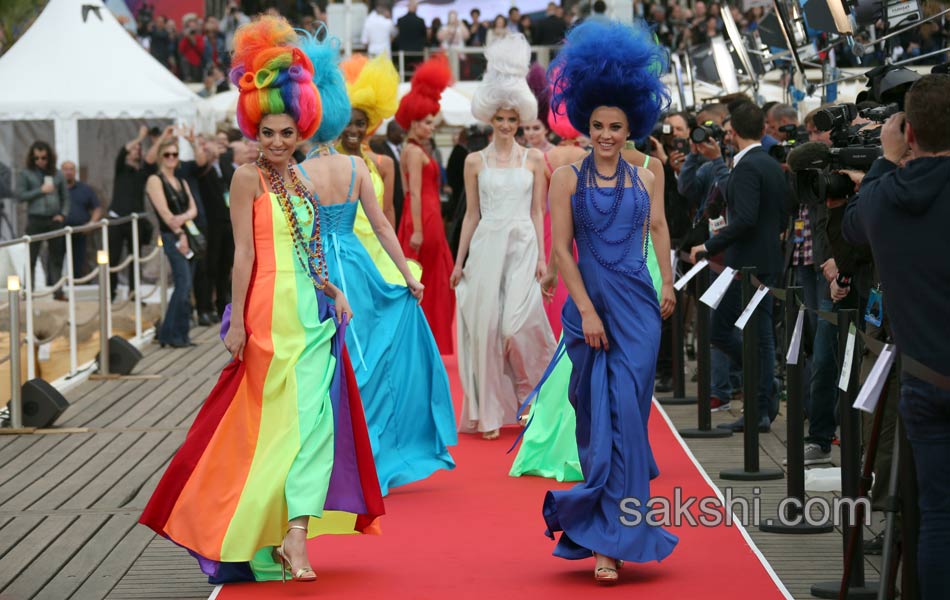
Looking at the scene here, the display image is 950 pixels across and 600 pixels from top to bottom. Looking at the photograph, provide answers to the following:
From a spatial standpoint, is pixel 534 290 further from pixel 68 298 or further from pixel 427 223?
pixel 68 298

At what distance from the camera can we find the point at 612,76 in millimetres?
6410

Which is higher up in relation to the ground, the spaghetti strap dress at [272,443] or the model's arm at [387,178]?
the model's arm at [387,178]

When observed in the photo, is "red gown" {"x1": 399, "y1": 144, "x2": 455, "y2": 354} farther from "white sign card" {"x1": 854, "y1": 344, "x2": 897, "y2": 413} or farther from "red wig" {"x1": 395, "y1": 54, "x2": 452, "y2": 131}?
"white sign card" {"x1": 854, "y1": 344, "x2": 897, "y2": 413}

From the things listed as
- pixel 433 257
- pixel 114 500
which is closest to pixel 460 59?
pixel 433 257

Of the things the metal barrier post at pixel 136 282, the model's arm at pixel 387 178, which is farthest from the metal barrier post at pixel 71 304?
the model's arm at pixel 387 178

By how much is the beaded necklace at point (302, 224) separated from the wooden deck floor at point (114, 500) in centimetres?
136

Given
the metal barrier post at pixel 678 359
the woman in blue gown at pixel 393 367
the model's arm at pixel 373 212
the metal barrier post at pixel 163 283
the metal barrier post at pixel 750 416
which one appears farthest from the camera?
the metal barrier post at pixel 163 283

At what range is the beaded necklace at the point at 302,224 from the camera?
6230mm

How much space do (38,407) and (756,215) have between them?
4.88m

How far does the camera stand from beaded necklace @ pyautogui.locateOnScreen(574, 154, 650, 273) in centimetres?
636

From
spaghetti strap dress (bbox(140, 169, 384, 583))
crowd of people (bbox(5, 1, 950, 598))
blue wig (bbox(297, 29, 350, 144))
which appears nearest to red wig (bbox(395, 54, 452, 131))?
crowd of people (bbox(5, 1, 950, 598))

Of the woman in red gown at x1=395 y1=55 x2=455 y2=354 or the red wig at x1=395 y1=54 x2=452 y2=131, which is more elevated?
the red wig at x1=395 y1=54 x2=452 y2=131

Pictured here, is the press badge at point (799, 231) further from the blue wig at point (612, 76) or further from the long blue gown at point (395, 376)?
the blue wig at point (612, 76)

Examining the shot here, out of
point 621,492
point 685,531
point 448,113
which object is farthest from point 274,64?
point 448,113
